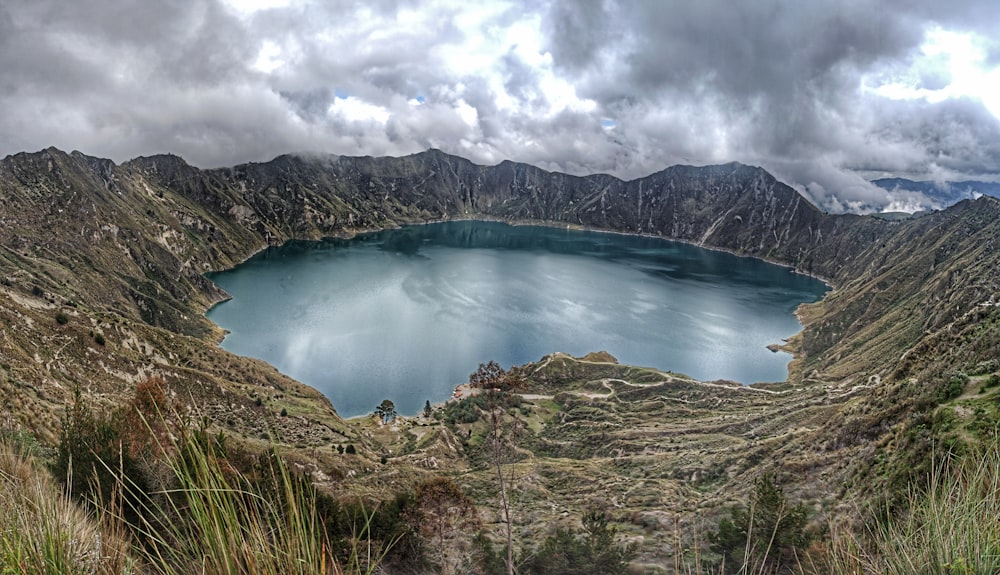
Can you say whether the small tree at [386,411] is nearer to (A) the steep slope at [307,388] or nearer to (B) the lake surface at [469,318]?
(B) the lake surface at [469,318]

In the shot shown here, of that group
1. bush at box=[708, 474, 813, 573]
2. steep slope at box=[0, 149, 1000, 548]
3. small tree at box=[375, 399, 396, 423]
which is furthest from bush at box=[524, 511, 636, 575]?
small tree at box=[375, 399, 396, 423]

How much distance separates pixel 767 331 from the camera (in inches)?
3654

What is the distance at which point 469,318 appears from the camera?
89.7 m

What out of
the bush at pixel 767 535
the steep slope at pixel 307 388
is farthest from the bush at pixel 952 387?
the bush at pixel 767 535

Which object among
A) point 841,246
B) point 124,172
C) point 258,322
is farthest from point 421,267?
point 841,246

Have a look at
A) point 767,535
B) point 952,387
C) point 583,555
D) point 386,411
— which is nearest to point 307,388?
point 386,411

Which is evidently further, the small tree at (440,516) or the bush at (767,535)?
the small tree at (440,516)

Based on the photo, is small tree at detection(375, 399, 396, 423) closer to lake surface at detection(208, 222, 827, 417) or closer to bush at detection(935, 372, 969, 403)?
lake surface at detection(208, 222, 827, 417)

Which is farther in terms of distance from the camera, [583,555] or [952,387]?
[583,555]

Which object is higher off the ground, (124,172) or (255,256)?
(124,172)

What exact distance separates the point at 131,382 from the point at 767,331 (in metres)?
95.5

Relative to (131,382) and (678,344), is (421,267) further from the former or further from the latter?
(131,382)

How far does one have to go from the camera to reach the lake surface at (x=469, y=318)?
6788 centimetres

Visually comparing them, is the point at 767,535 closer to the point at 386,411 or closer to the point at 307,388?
the point at 386,411
